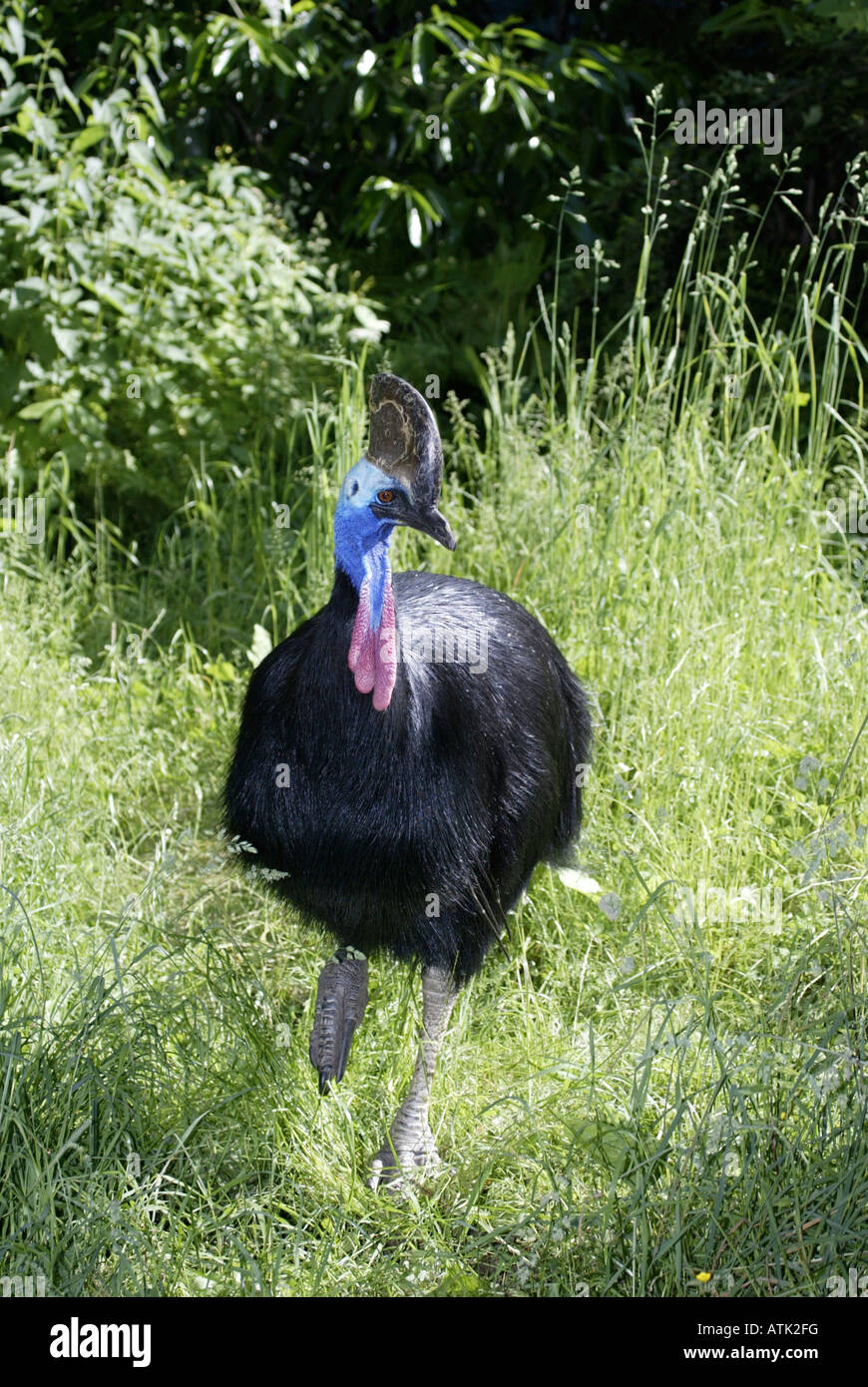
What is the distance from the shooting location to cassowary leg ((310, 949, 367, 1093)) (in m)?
2.77

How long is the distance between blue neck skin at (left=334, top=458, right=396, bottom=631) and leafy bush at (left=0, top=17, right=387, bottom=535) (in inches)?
95.4

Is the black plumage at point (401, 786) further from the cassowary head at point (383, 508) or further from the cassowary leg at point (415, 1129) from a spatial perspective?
the cassowary leg at point (415, 1129)

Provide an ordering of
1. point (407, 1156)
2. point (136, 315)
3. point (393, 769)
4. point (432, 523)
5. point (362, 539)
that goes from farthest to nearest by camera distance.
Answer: point (136, 315) < point (407, 1156) < point (393, 769) < point (362, 539) < point (432, 523)

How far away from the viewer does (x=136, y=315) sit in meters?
4.76

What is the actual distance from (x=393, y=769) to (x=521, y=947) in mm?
869

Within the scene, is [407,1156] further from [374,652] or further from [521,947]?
[374,652]

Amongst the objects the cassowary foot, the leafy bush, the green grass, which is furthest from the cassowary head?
the leafy bush

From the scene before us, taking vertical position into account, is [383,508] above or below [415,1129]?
above

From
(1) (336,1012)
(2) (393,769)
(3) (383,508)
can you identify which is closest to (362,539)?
(3) (383,508)

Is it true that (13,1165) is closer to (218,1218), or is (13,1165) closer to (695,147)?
(218,1218)

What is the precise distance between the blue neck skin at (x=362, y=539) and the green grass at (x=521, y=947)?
23.2 inches

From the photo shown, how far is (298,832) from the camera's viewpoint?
8.62ft

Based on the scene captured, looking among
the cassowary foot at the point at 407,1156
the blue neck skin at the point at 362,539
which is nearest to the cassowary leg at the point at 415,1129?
the cassowary foot at the point at 407,1156
